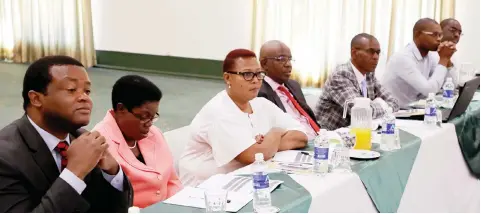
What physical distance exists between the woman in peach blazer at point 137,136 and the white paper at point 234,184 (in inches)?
11.7

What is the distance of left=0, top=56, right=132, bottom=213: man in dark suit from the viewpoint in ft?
5.62

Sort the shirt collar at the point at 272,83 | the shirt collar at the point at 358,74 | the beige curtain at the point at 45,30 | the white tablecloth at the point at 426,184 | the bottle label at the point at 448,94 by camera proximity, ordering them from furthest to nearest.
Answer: the beige curtain at the point at 45,30 < the bottle label at the point at 448,94 < the shirt collar at the point at 358,74 < the shirt collar at the point at 272,83 < the white tablecloth at the point at 426,184

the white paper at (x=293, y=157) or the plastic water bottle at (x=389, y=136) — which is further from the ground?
the plastic water bottle at (x=389, y=136)

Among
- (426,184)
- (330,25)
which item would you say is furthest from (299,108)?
(330,25)

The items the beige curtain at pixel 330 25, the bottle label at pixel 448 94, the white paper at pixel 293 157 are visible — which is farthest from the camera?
the beige curtain at pixel 330 25

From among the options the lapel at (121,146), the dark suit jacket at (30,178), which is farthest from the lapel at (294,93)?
the dark suit jacket at (30,178)

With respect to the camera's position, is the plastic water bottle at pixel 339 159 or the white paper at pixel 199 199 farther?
the plastic water bottle at pixel 339 159

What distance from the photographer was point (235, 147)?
103 inches

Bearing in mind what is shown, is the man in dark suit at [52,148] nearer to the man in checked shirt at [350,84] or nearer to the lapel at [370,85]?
the man in checked shirt at [350,84]

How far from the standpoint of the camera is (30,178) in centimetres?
176

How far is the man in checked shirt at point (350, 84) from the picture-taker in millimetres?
3719

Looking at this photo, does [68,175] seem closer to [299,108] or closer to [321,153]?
[321,153]

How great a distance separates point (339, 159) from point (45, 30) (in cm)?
861

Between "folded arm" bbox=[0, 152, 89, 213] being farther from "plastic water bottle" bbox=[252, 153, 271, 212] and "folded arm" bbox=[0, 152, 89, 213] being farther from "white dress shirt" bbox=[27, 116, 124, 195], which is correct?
"plastic water bottle" bbox=[252, 153, 271, 212]
